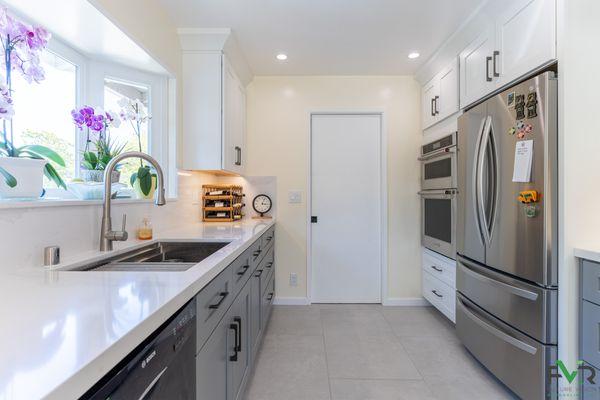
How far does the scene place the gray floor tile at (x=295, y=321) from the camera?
2.51 meters

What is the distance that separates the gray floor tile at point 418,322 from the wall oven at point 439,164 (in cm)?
120

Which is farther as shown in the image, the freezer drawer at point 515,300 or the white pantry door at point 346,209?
the white pantry door at point 346,209

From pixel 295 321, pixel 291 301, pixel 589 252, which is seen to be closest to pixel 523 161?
pixel 589 252

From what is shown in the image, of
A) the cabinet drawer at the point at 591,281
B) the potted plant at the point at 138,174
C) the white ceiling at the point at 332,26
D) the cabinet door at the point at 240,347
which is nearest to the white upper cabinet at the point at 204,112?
the white ceiling at the point at 332,26

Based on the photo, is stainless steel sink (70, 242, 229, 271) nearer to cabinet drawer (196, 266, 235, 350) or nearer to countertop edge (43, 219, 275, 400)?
cabinet drawer (196, 266, 235, 350)

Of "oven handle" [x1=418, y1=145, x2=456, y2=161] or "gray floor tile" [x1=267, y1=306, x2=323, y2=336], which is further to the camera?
"gray floor tile" [x1=267, y1=306, x2=323, y2=336]

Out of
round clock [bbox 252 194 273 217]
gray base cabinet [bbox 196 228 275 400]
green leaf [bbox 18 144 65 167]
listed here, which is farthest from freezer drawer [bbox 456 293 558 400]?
green leaf [bbox 18 144 65 167]

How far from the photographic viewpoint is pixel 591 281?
132 centimetres

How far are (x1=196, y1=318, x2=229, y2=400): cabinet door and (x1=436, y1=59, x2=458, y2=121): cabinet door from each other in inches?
89.8

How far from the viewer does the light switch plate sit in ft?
10.2

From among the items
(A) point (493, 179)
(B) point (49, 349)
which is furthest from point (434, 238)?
(B) point (49, 349)

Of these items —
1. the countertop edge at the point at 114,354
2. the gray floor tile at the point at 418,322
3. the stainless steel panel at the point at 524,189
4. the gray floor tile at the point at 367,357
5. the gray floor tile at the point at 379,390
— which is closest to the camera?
the countertop edge at the point at 114,354

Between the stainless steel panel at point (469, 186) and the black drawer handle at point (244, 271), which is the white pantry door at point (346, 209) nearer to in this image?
the stainless steel panel at point (469, 186)

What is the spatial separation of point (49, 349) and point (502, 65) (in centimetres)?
233
